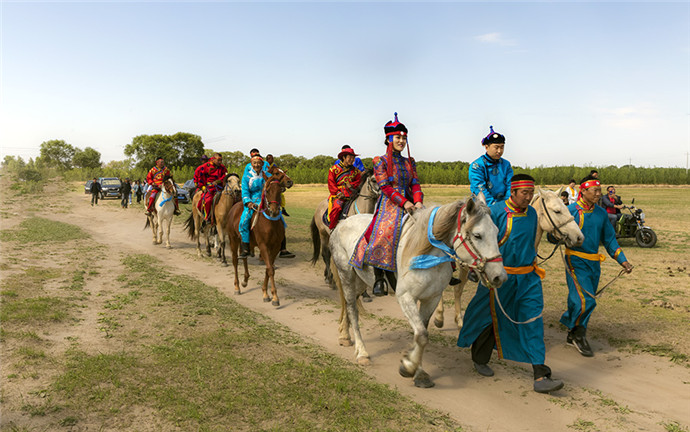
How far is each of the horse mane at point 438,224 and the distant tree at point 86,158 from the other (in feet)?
389

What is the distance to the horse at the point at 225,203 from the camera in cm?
1313

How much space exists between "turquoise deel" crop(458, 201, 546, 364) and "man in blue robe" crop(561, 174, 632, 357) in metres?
1.60

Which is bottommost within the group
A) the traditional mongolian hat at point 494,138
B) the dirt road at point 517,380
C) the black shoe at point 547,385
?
the dirt road at point 517,380

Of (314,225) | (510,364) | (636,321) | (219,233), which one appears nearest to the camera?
(510,364)

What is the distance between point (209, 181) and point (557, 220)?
11.4m

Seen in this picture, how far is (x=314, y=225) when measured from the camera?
11.7 m

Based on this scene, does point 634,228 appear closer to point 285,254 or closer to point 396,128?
point 285,254

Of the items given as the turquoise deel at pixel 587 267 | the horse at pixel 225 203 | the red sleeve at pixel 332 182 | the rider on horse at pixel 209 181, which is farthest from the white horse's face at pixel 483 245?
the rider on horse at pixel 209 181

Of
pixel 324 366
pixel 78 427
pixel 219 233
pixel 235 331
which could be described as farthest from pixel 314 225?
pixel 78 427

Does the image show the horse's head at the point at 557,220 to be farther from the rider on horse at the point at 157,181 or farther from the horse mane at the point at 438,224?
the rider on horse at the point at 157,181

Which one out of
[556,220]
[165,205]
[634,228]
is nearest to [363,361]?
[556,220]

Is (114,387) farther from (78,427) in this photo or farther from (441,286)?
(441,286)

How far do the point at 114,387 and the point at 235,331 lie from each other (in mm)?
2238

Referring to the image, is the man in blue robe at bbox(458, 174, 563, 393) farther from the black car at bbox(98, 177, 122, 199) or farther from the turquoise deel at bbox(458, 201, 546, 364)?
the black car at bbox(98, 177, 122, 199)
